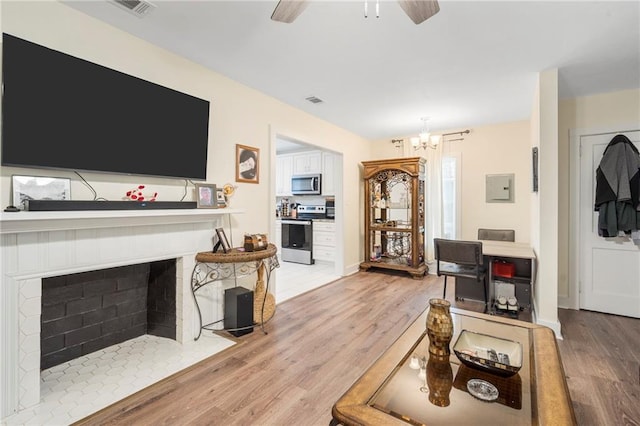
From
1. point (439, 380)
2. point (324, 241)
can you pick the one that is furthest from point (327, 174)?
point (439, 380)

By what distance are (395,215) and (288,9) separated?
4.30m

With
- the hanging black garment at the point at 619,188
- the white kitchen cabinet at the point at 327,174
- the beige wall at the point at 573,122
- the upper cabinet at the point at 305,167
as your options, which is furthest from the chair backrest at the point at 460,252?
the white kitchen cabinet at the point at 327,174

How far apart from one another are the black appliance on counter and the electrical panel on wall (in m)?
3.07

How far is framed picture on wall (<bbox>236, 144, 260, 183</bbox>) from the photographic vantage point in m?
3.12

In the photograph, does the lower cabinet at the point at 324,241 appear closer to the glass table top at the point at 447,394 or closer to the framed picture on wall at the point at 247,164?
the framed picture on wall at the point at 247,164

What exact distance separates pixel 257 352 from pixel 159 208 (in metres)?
1.43

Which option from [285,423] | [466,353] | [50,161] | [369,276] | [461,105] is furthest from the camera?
[369,276]

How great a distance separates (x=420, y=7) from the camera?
1493 mm

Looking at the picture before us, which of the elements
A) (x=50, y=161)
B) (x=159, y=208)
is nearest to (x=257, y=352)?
(x=159, y=208)

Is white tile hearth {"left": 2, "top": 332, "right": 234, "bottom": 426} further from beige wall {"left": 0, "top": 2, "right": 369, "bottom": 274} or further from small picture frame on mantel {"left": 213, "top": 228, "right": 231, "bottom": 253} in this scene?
beige wall {"left": 0, "top": 2, "right": 369, "bottom": 274}

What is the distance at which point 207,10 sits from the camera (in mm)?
1966

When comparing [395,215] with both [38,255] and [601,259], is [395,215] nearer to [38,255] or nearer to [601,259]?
[601,259]

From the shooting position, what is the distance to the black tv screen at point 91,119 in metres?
1.70

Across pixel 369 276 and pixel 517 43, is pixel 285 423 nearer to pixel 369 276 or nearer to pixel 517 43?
pixel 517 43
